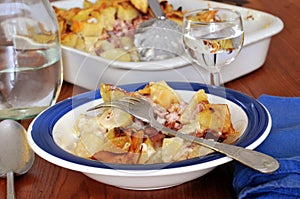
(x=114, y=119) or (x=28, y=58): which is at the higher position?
(x=114, y=119)

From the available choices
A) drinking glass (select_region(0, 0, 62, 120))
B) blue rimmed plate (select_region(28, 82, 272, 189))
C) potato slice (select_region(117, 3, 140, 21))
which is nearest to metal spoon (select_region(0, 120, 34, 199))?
blue rimmed plate (select_region(28, 82, 272, 189))

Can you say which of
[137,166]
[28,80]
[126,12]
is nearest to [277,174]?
[137,166]

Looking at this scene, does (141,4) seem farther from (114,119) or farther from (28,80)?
(114,119)

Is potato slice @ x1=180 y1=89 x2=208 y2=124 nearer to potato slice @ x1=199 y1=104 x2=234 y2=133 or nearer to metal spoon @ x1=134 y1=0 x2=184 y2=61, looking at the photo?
potato slice @ x1=199 y1=104 x2=234 y2=133

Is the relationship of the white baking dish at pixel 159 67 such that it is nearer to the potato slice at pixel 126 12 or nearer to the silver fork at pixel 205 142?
the silver fork at pixel 205 142

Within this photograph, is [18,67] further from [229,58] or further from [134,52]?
[229,58]

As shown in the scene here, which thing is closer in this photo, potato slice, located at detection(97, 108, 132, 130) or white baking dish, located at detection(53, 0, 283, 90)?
potato slice, located at detection(97, 108, 132, 130)
